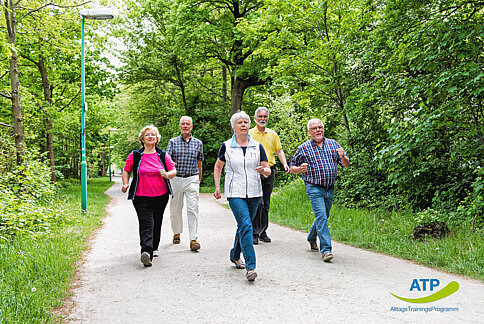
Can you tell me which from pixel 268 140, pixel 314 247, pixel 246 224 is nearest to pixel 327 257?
pixel 314 247

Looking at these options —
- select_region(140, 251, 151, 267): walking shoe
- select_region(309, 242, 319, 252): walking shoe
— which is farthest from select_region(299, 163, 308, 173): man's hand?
select_region(140, 251, 151, 267): walking shoe

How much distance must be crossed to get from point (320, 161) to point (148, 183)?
8.36 feet

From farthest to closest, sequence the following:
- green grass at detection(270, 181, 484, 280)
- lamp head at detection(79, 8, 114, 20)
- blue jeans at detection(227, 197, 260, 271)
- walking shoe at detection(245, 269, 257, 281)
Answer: lamp head at detection(79, 8, 114, 20)
green grass at detection(270, 181, 484, 280)
blue jeans at detection(227, 197, 260, 271)
walking shoe at detection(245, 269, 257, 281)

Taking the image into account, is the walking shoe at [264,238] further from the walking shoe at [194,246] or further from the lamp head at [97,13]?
the lamp head at [97,13]

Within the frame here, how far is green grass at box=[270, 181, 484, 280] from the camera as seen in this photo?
5.33 meters

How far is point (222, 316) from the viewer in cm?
371

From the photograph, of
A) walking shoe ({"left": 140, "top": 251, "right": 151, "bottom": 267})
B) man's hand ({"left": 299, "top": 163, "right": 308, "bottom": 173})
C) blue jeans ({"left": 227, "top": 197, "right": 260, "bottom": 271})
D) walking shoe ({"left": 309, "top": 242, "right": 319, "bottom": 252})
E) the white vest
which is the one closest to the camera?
blue jeans ({"left": 227, "top": 197, "right": 260, "bottom": 271})

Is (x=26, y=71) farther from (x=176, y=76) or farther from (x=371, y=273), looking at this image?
(x=371, y=273)

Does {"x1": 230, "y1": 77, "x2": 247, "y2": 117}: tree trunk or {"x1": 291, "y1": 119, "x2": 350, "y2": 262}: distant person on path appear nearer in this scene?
{"x1": 291, "y1": 119, "x2": 350, "y2": 262}: distant person on path

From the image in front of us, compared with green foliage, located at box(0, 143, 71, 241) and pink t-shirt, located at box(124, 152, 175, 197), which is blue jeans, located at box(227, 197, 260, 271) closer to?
pink t-shirt, located at box(124, 152, 175, 197)

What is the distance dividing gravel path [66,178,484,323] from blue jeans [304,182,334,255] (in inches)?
10.8

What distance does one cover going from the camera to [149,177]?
597 cm

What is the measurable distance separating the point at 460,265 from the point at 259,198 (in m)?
2.64

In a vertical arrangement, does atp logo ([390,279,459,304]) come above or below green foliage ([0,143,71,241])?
below
